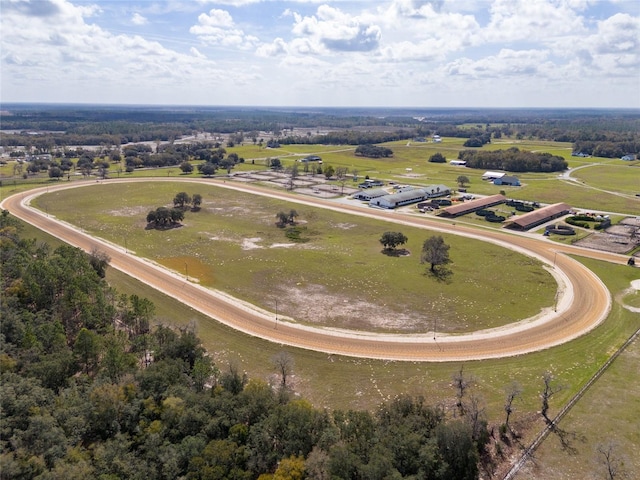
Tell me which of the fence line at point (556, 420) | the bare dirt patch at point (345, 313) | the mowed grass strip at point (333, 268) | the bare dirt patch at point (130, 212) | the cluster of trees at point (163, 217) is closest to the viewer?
the fence line at point (556, 420)

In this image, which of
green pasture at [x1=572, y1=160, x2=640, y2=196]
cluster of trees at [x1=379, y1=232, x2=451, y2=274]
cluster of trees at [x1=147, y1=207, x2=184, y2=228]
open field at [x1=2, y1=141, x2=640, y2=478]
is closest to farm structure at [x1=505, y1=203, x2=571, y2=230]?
cluster of trees at [x1=379, y1=232, x2=451, y2=274]

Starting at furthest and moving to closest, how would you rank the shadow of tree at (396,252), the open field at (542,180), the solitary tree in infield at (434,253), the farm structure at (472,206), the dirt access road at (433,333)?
the open field at (542,180), the farm structure at (472,206), the shadow of tree at (396,252), the solitary tree in infield at (434,253), the dirt access road at (433,333)

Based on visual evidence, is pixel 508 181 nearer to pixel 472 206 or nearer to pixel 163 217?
pixel 472 206

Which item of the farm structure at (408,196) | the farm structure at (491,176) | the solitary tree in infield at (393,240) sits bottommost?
the solitary tree in infield at (393,240)

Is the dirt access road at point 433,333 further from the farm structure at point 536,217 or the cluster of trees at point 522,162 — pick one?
the cluster of trees at point 522,162

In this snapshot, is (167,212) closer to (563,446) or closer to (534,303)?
(534,303)

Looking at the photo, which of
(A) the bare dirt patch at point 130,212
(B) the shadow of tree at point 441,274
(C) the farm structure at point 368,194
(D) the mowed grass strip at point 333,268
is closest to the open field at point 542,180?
(C) the farm structure at point 368,194

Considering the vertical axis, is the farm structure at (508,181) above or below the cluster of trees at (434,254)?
above

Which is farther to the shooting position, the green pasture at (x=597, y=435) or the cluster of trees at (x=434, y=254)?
the cluster of trees at (x=434, y=254)
